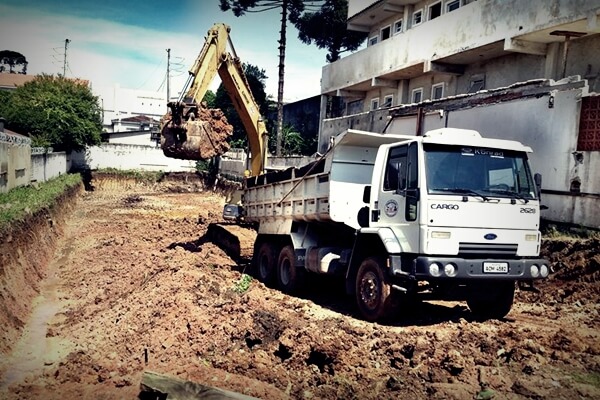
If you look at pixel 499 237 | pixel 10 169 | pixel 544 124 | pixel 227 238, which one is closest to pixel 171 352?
pixel 499 237

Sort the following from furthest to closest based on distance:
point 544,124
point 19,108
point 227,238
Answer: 1. point 19,108
2. point 227,238
3. point 544,124

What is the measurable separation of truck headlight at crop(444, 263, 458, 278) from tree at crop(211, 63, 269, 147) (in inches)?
1092

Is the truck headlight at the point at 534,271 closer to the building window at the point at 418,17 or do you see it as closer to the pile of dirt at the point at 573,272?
A: the pile of dirt at the point at 573,272

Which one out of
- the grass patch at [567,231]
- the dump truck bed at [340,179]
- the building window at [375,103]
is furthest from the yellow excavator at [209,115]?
the building window at [375,103]

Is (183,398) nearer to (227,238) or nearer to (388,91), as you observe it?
(227,238)

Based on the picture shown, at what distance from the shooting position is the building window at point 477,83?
15.8 meters

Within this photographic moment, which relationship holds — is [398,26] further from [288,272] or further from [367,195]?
[367,195]

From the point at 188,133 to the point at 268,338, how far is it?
5.63m

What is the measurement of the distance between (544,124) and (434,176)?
5.11m

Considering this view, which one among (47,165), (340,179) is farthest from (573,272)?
(47,165)

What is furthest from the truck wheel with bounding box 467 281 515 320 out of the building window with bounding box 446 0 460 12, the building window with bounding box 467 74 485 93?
the building window with bounding box 446 0 460 12

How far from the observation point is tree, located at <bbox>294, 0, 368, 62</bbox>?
29.9 metres

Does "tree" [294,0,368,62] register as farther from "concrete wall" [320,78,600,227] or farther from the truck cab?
the truck cab

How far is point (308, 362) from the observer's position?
599 cm
